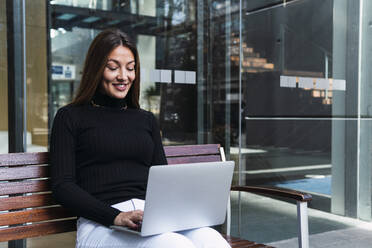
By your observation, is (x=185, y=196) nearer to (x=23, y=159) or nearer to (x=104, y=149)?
(x=104, y=149)

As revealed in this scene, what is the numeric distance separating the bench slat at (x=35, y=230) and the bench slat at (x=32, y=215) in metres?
0.02

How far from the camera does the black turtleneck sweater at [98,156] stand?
1755mm

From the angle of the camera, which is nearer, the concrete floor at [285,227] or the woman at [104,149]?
the woman at [104,149]

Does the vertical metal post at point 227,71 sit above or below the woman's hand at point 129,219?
above

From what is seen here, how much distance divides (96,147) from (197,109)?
1985 millimetres

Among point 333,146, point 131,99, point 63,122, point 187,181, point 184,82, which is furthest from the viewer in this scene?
point 333,146

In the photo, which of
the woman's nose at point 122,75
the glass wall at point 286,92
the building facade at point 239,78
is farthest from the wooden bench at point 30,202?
the glass wall at point 286,92

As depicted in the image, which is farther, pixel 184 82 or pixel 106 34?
pixel 184 82

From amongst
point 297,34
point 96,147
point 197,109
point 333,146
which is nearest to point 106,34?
point 96,147

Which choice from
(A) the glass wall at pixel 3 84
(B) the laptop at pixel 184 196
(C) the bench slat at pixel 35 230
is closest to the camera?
(B) the laptop at pixel 184 196

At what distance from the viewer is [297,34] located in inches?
165

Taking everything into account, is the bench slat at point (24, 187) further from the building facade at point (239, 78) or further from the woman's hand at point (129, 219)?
the building facade at point (239, 78)

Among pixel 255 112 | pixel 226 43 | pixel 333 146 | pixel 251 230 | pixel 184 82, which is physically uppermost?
pixel 226 43

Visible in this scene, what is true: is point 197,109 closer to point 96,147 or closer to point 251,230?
point 251,230
